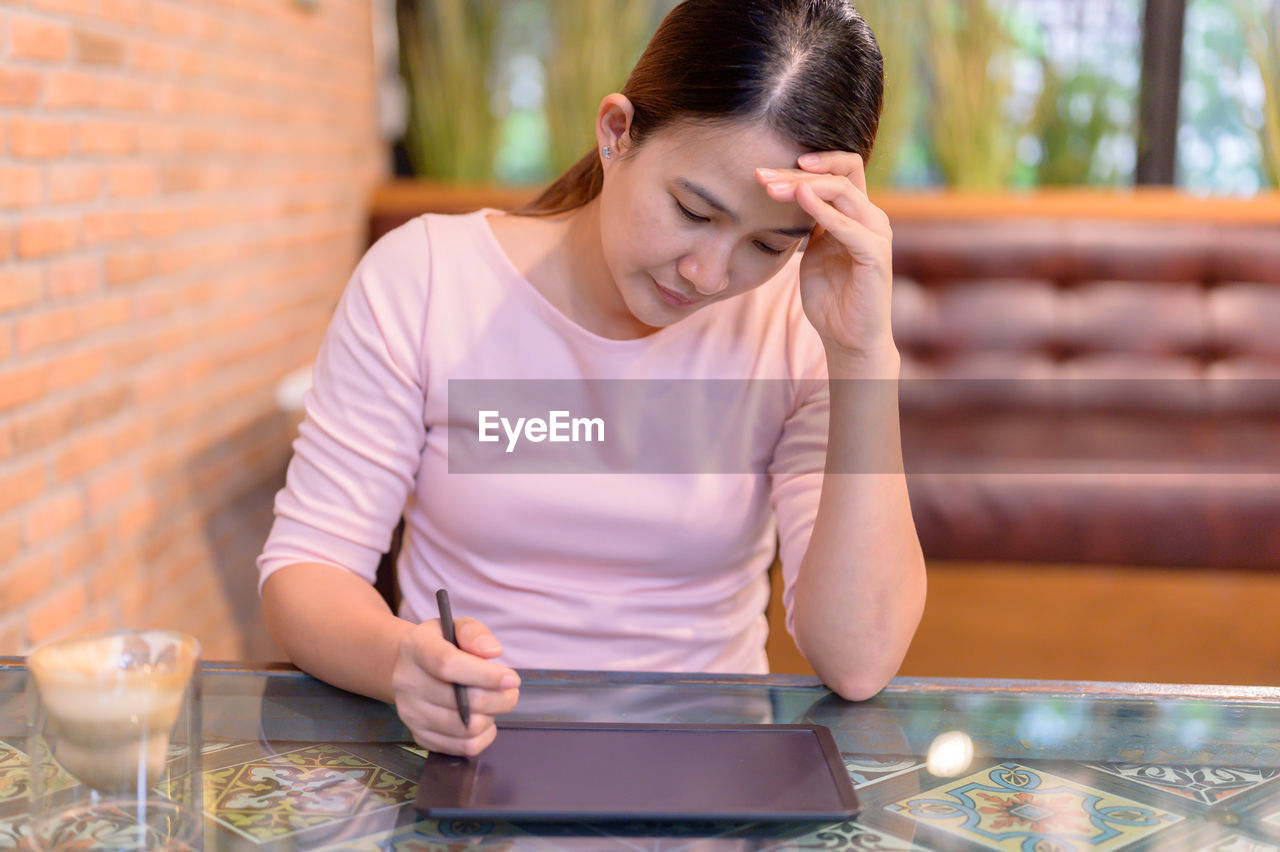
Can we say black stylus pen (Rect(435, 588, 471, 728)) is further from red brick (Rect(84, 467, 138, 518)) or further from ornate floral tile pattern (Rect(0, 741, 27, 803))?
red brick (Rect(84, 467, 138, 518))

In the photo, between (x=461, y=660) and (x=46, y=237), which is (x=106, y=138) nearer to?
(x=46, y=237)

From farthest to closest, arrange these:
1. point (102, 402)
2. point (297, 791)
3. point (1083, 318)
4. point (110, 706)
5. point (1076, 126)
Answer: point (1076, 126) < point (1083, 318) < point (102, 402) < point (297, 791) < point (110, 706)

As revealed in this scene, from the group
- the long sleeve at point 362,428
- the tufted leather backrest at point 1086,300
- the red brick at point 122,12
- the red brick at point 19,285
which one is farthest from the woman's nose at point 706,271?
the tufted leather backrest at point 1086,300

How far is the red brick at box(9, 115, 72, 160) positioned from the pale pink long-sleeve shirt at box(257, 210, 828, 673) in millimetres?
456

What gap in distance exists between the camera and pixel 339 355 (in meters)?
1.13

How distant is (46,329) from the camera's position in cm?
135

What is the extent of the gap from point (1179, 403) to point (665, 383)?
6.58ft

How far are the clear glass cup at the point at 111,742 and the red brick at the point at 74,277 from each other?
2.83ft

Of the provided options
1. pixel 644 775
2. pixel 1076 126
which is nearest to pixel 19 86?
pixel 644 775

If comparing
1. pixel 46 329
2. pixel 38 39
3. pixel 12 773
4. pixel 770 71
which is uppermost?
pixel 38 39

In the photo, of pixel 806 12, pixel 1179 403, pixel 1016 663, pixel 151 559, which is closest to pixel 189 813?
pixel 806 12

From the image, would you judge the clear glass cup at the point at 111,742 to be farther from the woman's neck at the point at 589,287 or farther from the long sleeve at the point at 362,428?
the woman's neck at the point at 589,287

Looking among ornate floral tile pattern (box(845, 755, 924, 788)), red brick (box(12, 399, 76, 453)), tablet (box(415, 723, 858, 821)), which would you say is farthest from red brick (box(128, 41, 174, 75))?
ornate floral tile pattern (box(845, 755, 924, 788))

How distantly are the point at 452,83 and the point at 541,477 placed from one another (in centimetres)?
210
